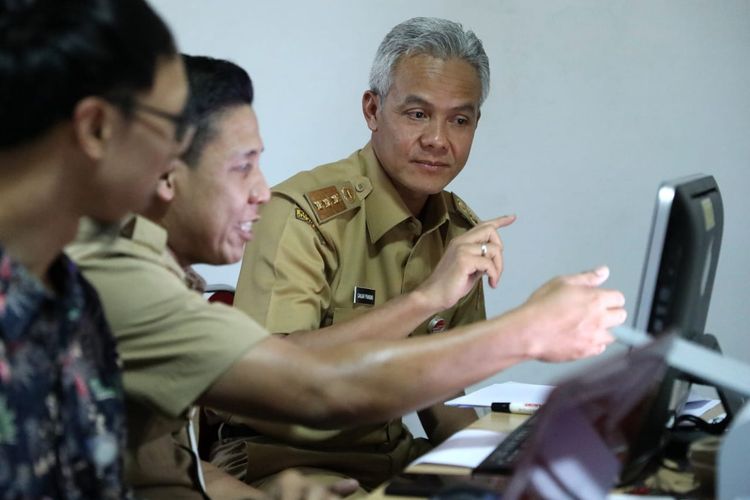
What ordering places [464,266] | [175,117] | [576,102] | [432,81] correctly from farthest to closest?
[576,102] < [432,81] < [464,266] < [175,117]

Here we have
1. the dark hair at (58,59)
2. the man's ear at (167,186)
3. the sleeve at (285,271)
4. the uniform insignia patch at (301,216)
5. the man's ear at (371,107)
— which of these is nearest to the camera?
the dark hair at (58,59)

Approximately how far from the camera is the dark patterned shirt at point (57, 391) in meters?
1.06

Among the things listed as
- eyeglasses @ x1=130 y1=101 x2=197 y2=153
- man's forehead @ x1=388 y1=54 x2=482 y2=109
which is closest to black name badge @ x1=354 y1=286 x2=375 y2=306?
man's forehead @ x1=388 y1=54 x2=482 y2=109

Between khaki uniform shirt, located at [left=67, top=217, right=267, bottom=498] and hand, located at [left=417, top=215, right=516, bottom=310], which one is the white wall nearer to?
hand, located at [left=417, top=215, right=516, bottom=310]

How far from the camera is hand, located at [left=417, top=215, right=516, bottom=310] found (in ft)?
6.44

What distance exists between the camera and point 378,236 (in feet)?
7.50

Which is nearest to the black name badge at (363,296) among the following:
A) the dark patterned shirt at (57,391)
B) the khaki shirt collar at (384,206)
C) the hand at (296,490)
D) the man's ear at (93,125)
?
the khaki shirt collar at (384,206)

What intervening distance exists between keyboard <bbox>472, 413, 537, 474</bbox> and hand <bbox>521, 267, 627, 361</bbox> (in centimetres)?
14

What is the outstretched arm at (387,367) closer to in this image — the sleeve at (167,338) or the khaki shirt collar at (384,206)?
the sleeve at (167,338)

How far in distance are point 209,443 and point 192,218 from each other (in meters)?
0.72

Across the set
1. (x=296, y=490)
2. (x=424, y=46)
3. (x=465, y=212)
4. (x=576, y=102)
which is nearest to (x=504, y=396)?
(x=465, y=212)

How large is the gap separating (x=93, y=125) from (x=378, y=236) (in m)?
1.29

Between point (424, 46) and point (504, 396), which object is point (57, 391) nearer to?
point (504, 396)

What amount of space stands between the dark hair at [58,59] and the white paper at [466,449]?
725mm
